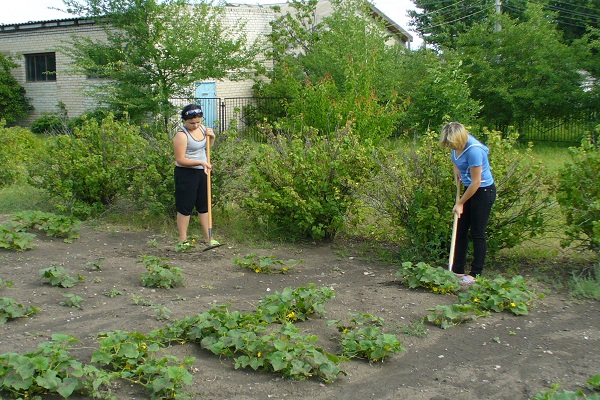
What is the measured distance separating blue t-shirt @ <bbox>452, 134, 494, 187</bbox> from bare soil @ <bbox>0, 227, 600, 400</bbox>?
1.14 metres

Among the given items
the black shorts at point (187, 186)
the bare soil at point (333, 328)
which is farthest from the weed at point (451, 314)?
the black shorts at point (187, 186)

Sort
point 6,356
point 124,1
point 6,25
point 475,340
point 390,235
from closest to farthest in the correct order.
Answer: point 6,356 → point 475,340 → point 390,235 → point 124,1 → point 6,25

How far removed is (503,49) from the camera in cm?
2002

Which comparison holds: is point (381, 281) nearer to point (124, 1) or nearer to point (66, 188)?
point (66, 188)

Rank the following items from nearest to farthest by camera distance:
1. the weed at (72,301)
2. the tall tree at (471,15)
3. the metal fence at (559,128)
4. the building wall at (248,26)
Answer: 1. the weed at (72,301)
2. the metal fence at (559,128)
3. the building wall at (248,26)
4. the tall tree at (471,15)

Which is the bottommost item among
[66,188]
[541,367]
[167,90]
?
[541,367]

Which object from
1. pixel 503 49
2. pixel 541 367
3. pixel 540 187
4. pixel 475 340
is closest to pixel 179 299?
pixel 475 340

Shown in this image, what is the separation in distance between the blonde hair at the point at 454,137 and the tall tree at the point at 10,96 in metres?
23.9

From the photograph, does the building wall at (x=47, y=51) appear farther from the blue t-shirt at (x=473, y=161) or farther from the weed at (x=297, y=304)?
the weed at (x=297, y=304)

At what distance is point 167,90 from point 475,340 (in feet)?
50.9

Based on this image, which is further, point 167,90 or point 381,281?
point 167,90

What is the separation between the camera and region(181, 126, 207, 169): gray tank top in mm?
7469

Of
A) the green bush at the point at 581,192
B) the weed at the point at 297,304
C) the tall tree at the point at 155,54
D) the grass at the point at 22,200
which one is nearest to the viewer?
the weed at the point at 297,304

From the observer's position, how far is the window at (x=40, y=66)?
2703 centimetres
